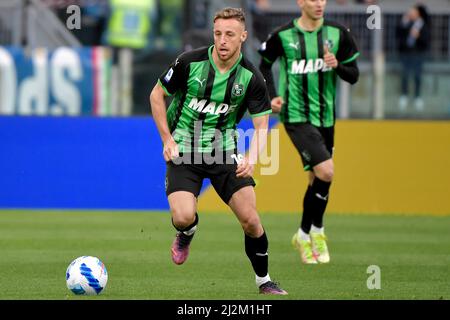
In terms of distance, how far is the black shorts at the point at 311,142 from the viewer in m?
11.4

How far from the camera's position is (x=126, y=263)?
1096 cm

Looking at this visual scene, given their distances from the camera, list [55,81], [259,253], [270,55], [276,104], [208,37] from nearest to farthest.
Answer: [259,253], [276,104], [270,55], [55,81], [208,37]

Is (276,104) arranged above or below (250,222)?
above

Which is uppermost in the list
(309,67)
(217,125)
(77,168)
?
(309,67)

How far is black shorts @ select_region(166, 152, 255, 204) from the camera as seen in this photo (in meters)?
9.04

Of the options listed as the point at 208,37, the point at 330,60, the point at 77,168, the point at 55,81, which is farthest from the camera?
the point at 208,37

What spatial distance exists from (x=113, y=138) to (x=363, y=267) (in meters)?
6.41

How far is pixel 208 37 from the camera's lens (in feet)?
57.8

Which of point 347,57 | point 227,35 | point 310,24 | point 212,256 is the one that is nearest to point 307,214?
point 212,256

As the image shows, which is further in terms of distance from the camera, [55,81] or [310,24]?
[55,81]

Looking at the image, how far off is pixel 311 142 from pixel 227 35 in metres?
2.84

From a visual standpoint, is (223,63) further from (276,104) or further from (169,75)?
(276,104)
